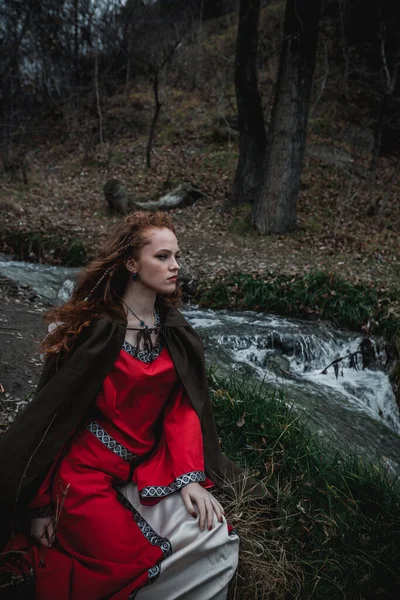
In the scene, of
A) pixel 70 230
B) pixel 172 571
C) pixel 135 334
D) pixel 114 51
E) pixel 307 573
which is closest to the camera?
pixel 172 571

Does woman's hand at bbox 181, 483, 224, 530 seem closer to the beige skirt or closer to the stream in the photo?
the beige skirt

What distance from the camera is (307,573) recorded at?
243cm

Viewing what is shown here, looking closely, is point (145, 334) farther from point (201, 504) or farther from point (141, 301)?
point (201, 504)

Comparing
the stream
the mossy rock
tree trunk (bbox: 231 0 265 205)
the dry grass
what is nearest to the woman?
the dry grass

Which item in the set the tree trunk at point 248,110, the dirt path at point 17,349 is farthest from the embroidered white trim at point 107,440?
the tree trunk at point 248,110

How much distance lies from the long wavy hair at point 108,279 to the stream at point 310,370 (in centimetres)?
232

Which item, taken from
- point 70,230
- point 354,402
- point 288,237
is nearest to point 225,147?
point 288,237

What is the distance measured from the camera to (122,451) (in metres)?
2.14

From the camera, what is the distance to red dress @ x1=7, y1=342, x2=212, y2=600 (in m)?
1.78

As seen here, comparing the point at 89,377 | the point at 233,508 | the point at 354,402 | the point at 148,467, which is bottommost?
the point at 354,402

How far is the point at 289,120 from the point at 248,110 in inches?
60.6

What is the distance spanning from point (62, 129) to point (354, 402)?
17330 mm

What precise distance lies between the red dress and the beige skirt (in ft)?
0.15

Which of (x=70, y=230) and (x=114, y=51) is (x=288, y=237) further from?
(x=114, y=51)
